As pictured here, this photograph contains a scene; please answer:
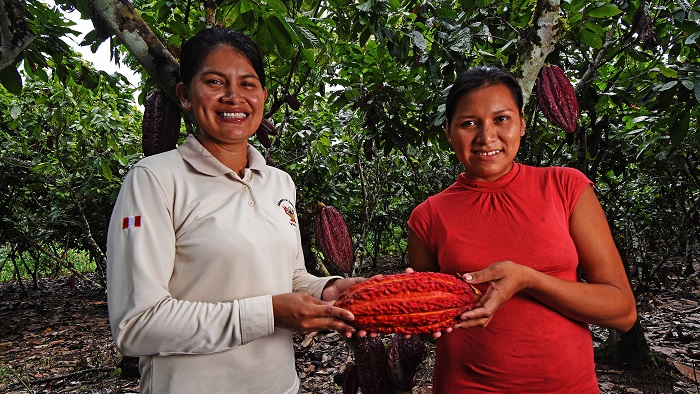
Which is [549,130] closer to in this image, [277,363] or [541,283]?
[541,283]

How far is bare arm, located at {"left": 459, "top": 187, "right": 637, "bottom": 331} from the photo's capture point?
3.47 feet

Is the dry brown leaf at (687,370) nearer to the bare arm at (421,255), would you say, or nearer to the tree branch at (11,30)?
the bare arm at (421,255)

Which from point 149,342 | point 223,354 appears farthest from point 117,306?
point 223,354

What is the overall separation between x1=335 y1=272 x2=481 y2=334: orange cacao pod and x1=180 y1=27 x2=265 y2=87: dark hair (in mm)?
655

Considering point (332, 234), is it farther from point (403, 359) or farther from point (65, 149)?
point (65, 149)

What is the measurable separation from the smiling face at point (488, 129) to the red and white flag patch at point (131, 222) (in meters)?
0.80

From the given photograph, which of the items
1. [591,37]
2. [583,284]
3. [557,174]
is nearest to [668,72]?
[591,37]

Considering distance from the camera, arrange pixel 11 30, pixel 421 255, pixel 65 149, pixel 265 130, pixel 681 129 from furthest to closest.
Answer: pixel 65 149, pixel 681 129, pixel 265 130, pixel 11 30, pixel 421 255

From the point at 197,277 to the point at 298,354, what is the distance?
2.70 meters

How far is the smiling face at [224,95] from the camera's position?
1.16 m

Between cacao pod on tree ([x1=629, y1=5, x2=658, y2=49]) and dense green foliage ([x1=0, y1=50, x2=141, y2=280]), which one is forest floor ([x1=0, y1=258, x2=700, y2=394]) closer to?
dense green foliage ([x1=0, y1=50, x2=141, y2=280])

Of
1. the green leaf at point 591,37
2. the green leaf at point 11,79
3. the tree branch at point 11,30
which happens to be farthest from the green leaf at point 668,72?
the green leaf at point 11,79

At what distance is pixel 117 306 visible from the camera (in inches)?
37.7

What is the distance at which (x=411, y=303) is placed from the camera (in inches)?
45.2
